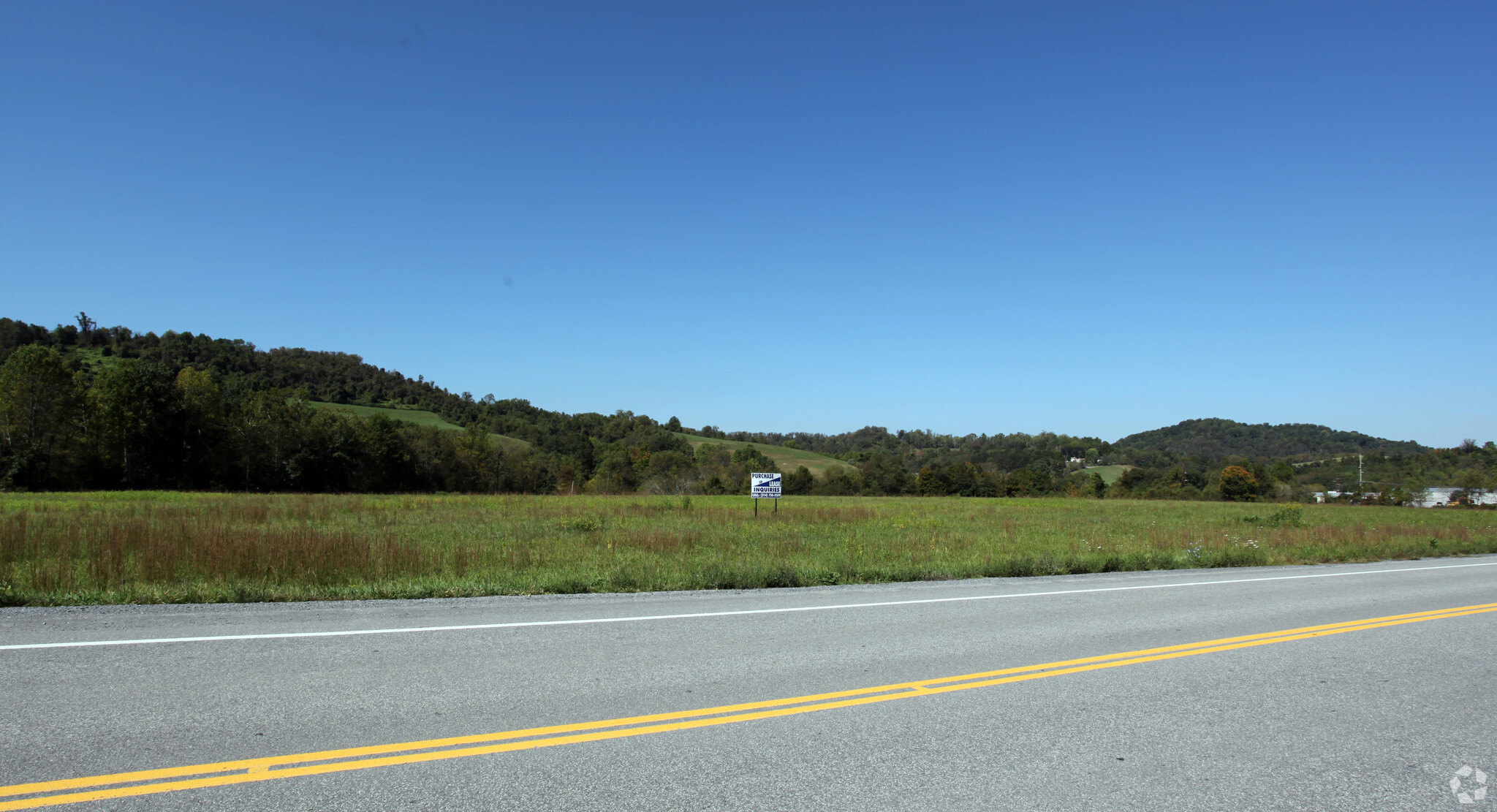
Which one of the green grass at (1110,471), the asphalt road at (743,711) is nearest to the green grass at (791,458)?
the green grass at (1110,471)

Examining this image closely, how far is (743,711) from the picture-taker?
17.1 feet

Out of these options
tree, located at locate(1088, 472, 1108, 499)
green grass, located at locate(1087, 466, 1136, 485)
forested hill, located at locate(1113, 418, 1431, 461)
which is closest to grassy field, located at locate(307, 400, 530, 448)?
tree, located at locate(1088, 472, 1108, 499)

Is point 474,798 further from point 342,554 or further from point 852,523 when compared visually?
point 852,523

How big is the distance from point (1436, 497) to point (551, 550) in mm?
91893

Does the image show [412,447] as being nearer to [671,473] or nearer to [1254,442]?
[671,473]

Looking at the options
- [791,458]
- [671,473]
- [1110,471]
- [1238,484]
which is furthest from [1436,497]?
[791,458]

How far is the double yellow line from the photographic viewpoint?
3732 millimetres

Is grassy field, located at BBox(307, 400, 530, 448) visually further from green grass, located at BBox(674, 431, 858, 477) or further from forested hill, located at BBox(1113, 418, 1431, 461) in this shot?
forested hill, located at BBox(1113, 418, 1431, 461)

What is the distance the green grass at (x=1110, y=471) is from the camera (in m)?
119

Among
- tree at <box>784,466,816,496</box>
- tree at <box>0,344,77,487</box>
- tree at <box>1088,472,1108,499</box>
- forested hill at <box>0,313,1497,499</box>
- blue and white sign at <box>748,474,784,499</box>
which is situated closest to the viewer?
blue and white sign at <box>748,474,784,499</box>

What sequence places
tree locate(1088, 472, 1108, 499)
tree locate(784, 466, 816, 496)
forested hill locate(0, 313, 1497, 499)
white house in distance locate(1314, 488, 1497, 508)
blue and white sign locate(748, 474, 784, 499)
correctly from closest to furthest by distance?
1. blue and white sign locate(748, 474, 784, 499)
2. forested hill locate(0, 313, 1497, 499)
3. white house in distance locate(1314, 488, 1497, 508)
4. tree locate(784, 466, 816, 496)
5. tree locate(1088, 472, 1108, 499)

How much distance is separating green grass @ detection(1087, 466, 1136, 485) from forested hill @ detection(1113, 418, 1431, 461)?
772 inches

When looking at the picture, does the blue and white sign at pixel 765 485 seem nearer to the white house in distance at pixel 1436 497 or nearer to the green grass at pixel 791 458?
the white house in distance at pixel 1436 497

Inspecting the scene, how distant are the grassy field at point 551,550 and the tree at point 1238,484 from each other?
221 feet
